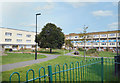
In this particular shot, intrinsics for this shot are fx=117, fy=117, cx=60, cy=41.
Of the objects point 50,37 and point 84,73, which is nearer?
point 84,73

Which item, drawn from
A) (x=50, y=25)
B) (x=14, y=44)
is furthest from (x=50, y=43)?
(x=14, y=44)

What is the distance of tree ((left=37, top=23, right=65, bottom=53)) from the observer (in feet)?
105

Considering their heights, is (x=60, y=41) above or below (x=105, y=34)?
below

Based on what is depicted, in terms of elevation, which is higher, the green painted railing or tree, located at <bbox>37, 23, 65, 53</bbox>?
tree, located at <bbox>37, 23, 65, 53</bbox>

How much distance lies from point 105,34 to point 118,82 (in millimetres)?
53233

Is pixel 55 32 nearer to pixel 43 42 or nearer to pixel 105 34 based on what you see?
pixel 43 42

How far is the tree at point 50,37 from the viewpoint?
32094mm

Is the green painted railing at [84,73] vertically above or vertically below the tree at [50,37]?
below

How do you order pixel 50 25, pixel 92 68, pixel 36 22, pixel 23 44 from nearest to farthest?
pixel 92 68, pixel 36 22, pixel 50 25, pixel 23 44

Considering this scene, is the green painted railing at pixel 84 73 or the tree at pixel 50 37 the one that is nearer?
the green painted railing at pixel 84 73

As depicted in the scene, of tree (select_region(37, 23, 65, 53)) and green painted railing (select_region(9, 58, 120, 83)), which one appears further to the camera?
tree (select_region(37, 23, 65, 53))

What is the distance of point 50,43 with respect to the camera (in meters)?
32.1

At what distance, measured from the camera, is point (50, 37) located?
32281mm

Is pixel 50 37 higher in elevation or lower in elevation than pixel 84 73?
higher
